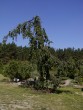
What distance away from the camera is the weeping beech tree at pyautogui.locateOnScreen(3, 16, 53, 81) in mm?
20188

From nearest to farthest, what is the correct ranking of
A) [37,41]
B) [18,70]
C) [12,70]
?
[37,41] → [18,70] → [12,70]

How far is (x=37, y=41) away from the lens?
67.2ft

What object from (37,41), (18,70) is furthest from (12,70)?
(37,41)

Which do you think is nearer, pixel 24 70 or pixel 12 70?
pixel 24 70

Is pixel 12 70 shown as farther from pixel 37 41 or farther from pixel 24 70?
pixel 37 41

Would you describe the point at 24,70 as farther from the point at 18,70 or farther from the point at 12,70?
the point at 12,70

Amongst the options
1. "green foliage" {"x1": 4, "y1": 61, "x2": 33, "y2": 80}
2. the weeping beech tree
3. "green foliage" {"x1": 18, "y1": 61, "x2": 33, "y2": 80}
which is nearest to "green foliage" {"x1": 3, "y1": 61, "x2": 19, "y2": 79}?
"green foliage" {"x1": 4, "y1": 61, "x2": 33, "y2": 80}

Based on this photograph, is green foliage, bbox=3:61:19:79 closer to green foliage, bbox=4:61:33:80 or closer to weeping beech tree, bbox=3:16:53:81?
green foliage, bbox=4:61:33:80

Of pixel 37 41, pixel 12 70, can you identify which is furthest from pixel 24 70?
pixel 37 41

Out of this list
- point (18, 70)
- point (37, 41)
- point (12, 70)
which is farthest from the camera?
point (12, 70)

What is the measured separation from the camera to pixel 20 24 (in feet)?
67.7

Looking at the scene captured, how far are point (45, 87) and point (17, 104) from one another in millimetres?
7298

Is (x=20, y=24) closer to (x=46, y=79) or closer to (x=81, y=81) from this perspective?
(x=46, y=79)

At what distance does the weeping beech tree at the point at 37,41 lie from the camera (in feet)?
66.2
